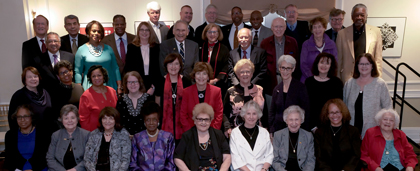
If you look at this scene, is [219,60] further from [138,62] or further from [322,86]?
[322,86]

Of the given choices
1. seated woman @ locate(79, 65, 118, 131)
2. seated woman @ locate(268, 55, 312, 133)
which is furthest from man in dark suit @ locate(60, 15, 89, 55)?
seated woman @ locate(268, 55, 312, 133)

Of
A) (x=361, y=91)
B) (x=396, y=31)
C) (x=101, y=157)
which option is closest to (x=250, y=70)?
(x=361, y=91)

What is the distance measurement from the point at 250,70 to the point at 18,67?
445cm

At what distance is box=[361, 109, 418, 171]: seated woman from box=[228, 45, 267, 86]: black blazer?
1501mm

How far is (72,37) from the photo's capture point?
4730 mm

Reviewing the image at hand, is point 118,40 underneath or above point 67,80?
above

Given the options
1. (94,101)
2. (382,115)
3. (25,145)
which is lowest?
(25,145)

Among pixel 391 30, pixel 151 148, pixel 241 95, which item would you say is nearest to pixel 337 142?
pixel 241 95

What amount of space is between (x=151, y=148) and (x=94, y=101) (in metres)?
1.01

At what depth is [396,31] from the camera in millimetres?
6207

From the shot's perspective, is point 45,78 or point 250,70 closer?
point 250,70

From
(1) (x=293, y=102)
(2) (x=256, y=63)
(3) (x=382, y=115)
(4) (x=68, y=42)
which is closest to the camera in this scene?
(3) (x=382, y=115)

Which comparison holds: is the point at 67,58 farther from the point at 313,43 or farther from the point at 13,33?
the point at 313,43

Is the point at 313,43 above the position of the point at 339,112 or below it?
above
